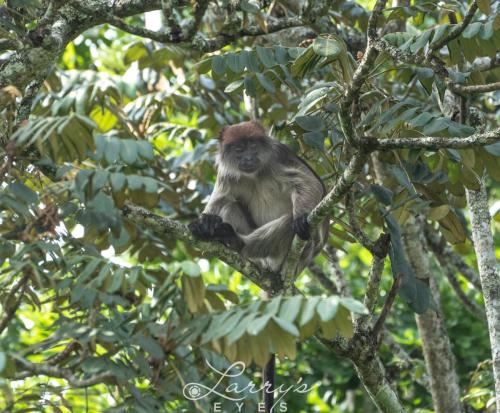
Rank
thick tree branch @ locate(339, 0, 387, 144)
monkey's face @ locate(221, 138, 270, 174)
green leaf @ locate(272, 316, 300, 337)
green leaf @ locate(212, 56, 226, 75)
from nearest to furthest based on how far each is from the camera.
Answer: green leaf @ locate(272, 316, 300, 337)
thick tree branch @ locate(339, 0, 387, 144)
green leaf @ locate(212, 56, 226, 75)
monkey's face @ locate(221, 138, 270, 174)

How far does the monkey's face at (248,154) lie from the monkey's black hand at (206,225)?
2.36 feet

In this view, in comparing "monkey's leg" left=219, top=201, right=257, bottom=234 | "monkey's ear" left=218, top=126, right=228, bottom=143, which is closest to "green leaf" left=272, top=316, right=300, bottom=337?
"monkey's leg" left=219, top=201, right=257, bottom=234

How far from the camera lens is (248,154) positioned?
23.7 feet

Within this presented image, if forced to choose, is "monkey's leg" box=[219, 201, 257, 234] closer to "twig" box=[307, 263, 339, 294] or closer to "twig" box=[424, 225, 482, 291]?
"twig" box=[307, 263, 339, 294]

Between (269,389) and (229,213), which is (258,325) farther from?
(229,213)

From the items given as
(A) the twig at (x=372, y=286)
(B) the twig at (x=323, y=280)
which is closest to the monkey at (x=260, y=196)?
(B) the twig at (x=323, y=280)

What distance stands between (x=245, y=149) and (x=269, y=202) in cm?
50

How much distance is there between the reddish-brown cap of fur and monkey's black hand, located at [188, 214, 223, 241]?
1.02m

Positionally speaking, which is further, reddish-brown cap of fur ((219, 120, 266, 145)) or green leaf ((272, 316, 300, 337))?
reddish-brown cap of fur ((219, 120, 266, 145))

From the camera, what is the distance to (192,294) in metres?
3.82

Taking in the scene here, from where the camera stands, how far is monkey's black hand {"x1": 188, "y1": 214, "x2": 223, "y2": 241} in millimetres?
6145

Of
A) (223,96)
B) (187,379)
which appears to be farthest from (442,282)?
(187,379)

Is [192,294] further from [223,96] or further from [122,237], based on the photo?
[223,96]

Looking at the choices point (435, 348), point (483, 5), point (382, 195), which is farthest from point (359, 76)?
point (435, 348)
